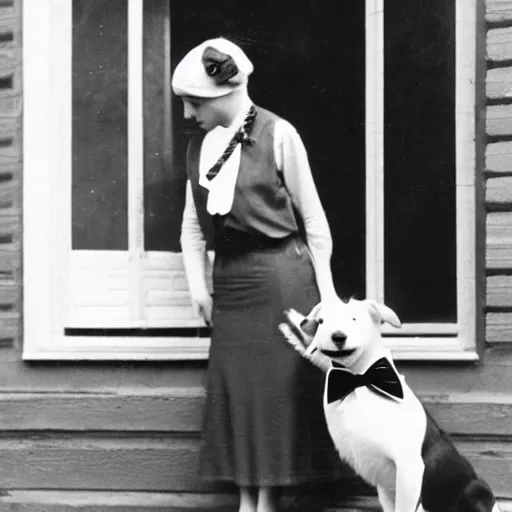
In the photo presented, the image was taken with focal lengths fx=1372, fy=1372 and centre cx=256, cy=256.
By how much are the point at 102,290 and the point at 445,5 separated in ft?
7.04

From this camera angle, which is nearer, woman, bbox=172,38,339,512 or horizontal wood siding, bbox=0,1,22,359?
woman, bbox=172,38,339,512

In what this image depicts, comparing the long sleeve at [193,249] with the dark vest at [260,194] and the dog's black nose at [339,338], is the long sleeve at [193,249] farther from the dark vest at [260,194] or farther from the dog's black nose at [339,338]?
the dog's black nose at [339,338]

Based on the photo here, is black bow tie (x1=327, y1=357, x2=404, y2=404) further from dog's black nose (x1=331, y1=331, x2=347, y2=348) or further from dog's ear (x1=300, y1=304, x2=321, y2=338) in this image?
dog's ear (x1=300, y1=304, x2=321, y2=338)

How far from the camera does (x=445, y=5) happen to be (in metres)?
6.48

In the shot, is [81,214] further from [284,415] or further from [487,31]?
[487,31]

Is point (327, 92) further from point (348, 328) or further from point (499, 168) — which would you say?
point (348, 328)

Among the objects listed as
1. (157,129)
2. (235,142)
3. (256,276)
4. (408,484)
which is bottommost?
(408,484)

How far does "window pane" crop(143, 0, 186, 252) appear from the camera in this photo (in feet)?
22.0

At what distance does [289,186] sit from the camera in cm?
607

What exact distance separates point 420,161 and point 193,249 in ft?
3.89

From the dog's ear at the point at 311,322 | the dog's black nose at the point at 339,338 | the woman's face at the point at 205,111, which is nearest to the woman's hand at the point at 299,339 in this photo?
the dog's ear at the point at 311,322

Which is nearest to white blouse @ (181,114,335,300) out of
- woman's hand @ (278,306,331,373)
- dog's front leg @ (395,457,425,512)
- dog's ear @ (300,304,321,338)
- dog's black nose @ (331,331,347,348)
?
woman's hand @ (278,306,331,373)

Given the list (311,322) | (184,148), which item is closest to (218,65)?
(184,148)

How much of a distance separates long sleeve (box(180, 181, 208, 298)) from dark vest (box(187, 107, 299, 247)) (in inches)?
6.7
